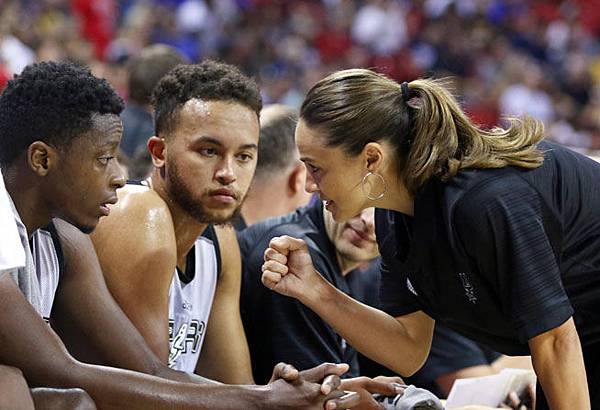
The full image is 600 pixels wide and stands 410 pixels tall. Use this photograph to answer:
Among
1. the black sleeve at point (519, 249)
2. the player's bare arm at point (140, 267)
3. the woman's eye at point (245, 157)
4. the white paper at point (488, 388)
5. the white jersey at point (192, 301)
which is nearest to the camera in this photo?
the black sleeve at point (519, 249)

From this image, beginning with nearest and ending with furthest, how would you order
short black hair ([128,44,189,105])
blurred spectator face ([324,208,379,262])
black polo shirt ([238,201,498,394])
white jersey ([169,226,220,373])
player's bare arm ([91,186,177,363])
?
player's bare arm ([91,186,177,363])
white jersey ([169,226,220,373])
black polo shirt ([238,201,498,394])
blurred spectator face ([324,208,379,262])
short black hair ([128,44,189,105])

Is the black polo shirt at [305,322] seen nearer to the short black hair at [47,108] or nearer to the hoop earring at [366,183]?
the hoop earring at [366,183]

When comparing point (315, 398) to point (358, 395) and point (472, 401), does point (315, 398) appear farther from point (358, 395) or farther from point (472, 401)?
point (472, 401)

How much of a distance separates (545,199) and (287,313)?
139cm

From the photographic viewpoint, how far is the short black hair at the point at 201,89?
368cm

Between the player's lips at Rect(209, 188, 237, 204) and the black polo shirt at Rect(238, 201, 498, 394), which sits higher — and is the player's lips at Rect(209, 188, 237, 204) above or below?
above

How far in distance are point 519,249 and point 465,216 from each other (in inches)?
6.7

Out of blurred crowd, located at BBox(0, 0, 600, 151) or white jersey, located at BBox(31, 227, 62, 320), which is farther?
blurred crowd, located at BBox(0, 0, 600, 151)

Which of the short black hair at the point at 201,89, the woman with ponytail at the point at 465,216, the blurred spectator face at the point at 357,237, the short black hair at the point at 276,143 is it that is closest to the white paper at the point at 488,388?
the woman with ponytail at the point at 465,216

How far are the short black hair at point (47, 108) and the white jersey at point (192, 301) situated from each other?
902mm

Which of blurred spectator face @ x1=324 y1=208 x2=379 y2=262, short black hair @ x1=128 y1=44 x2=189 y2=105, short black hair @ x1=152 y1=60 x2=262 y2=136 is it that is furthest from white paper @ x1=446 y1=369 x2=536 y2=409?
short black hair @ x1=128 y1=44 x2=189 y2=105

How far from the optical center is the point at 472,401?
11.8 feet

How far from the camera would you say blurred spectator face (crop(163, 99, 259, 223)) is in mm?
3588

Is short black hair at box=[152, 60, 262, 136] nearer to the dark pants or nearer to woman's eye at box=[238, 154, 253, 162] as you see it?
woman's eye at box=[238, 154, 253, 162]
